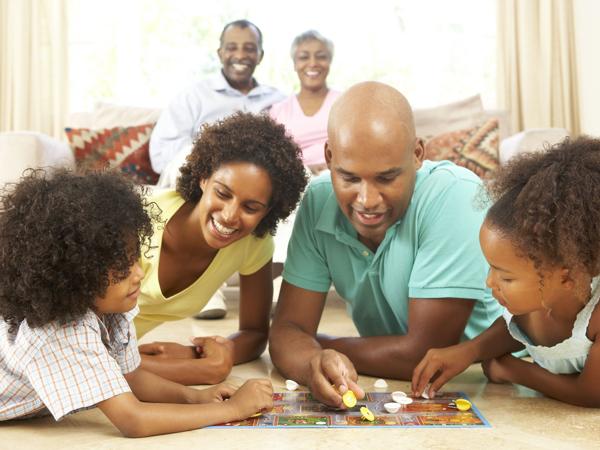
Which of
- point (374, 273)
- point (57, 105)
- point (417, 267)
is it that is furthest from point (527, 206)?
point (57, 105)

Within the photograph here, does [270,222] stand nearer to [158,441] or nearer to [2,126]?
[158,441]

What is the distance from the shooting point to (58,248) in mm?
1468

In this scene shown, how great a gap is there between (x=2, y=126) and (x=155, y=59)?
3.51 ft

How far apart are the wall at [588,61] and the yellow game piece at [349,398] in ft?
10.4

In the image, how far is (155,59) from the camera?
513 centimetres

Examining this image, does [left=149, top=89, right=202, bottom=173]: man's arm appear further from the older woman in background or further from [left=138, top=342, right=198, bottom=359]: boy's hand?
[left=138, top=342, right=198, bottom=359]: boy's hand

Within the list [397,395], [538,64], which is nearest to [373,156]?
[397,395]

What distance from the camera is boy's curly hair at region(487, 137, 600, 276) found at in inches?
61.2

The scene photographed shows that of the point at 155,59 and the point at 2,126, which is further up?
the point at 155,59

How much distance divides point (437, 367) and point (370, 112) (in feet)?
2.09

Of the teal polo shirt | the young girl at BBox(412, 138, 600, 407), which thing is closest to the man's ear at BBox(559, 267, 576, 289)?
the young girl at BBox(412, 138, 600, 407)

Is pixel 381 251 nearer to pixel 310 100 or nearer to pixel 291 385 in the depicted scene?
pixel 291 385

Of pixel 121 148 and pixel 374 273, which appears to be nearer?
pixel 374 273

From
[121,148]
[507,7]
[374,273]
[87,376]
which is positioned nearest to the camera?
[87,376]
